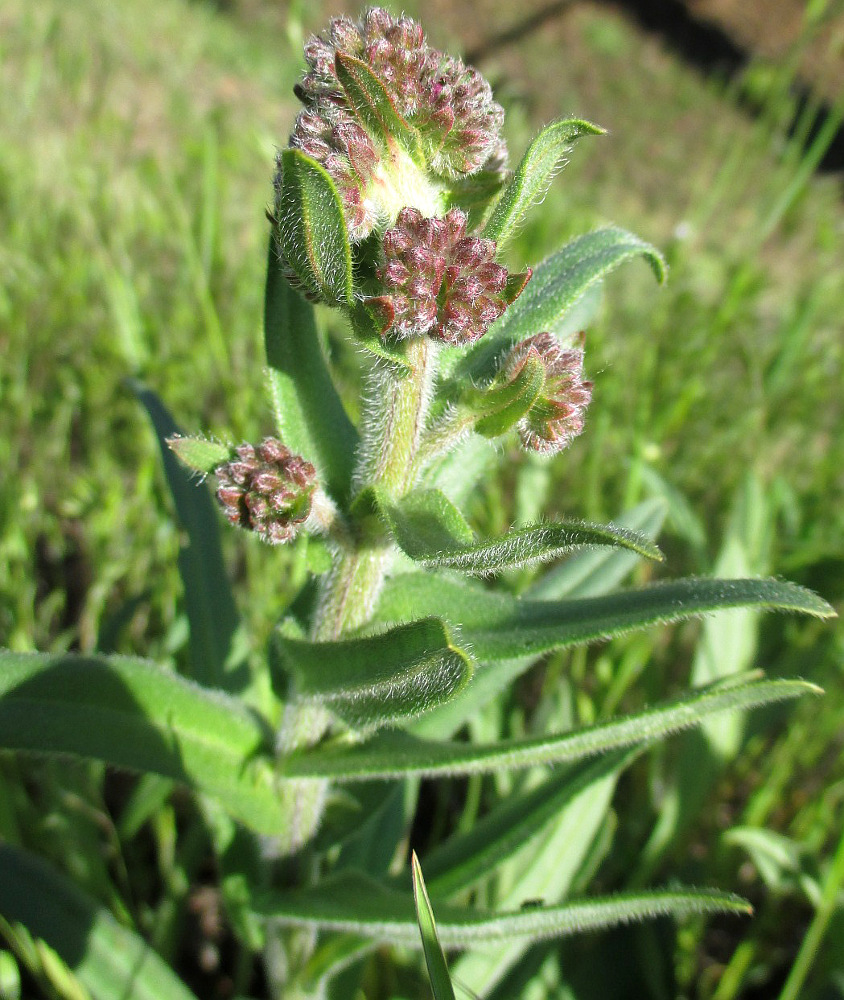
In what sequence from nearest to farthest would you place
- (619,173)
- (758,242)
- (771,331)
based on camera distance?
(758,242) < (771,331) < (619,173)

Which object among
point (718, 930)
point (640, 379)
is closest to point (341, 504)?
point (718, 930)

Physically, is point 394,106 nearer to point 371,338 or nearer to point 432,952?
point 371,338

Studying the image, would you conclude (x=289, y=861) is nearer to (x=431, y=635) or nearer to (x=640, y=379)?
(x=431, y=635)

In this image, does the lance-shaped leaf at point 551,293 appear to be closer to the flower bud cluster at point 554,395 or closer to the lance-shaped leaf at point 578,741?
the flower bud cluster at point 554,395

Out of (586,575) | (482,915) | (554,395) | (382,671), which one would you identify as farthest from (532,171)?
(482,915)

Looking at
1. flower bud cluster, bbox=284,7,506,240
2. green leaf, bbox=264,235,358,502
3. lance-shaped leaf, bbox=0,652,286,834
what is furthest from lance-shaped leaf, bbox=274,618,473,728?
flower bud cluster, bbox=284,7,506,240

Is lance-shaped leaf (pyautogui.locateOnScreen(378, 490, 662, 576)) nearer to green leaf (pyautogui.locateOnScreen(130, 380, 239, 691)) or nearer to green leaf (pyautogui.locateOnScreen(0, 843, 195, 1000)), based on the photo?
green leaf (pyautogui.locateOnScreen(130, 380, 239, 691))
